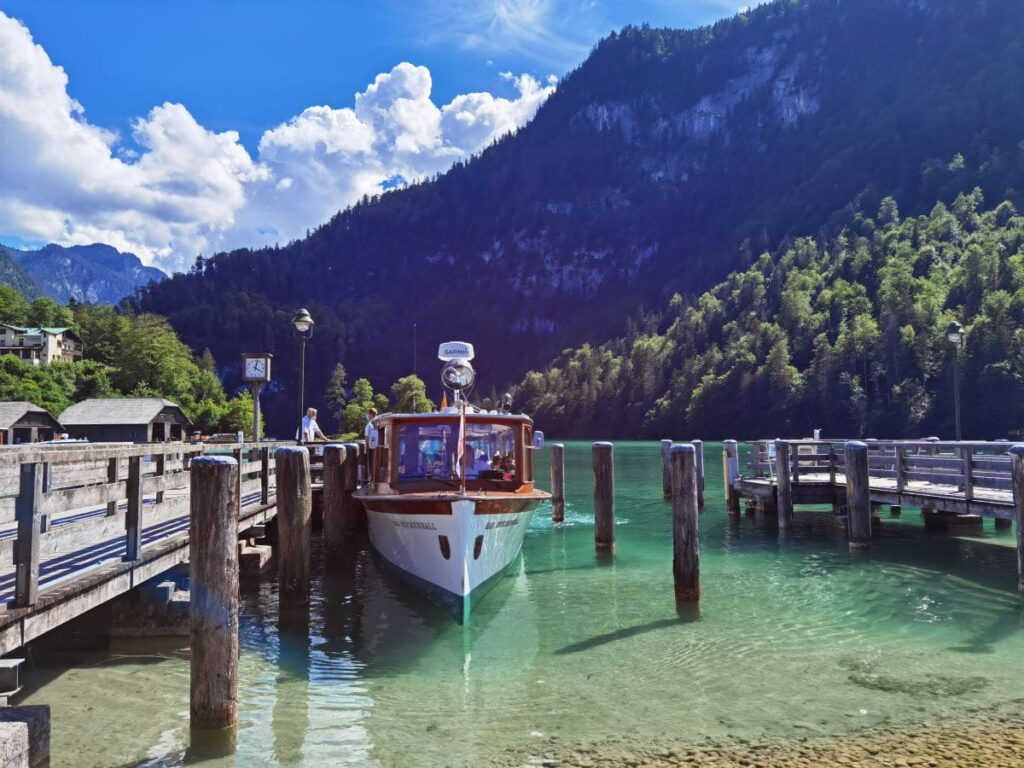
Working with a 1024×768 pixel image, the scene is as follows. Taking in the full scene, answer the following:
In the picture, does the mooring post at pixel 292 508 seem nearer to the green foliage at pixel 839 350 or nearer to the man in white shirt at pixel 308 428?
the man in white shirt at pixel 308 428

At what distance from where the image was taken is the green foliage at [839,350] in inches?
3858

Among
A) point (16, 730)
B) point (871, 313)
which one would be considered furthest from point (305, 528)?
point (871, 313)

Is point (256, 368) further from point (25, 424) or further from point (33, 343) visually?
point (33, 343)

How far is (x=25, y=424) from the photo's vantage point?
5269cm

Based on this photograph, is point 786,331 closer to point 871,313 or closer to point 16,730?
point 871,313

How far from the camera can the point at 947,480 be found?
16.4m

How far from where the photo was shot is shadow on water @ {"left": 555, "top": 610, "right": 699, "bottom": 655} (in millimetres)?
10945

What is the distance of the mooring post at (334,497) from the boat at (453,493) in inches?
55.2

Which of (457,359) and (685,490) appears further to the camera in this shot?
(457,359)

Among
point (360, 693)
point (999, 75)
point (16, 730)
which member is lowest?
point (360, 693)

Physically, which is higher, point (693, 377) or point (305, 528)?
point (693, 377)

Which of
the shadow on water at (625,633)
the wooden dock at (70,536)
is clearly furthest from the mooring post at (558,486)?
the wooden dock at (70,536)

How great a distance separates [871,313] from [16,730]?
439 ft

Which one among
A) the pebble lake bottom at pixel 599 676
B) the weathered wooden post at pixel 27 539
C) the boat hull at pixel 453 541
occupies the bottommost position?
the pebble lake bottom at pixel 599 676
